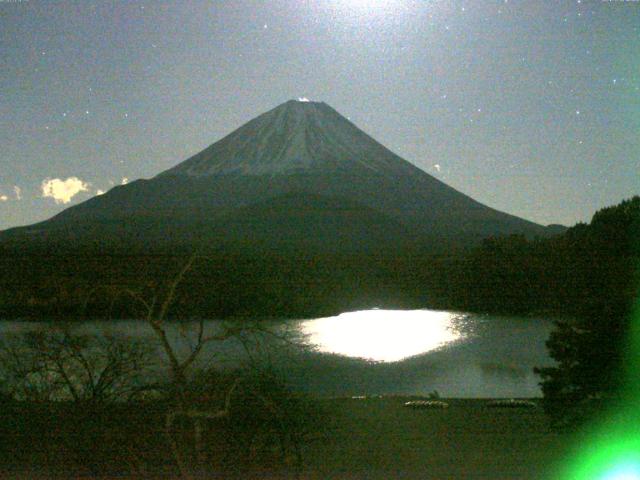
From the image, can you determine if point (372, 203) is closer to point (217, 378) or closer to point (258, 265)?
point (258, 265)

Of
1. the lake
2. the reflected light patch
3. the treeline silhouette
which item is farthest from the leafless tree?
the reflected light patch

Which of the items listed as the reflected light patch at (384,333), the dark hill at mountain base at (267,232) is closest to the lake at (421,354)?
the reflected light patch at (384,333)

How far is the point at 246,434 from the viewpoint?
5.29 meters

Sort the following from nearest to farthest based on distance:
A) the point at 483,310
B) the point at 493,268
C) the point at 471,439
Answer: the point at 471,439 < the point at 493,268 < the point at 483,310

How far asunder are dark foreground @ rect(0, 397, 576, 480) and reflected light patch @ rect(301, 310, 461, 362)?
9590mm

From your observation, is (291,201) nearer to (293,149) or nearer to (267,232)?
(267,232)

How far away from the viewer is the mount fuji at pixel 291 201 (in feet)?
85.5

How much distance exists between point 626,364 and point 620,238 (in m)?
11.3

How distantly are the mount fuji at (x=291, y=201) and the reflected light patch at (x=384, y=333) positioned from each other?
3.58 meters

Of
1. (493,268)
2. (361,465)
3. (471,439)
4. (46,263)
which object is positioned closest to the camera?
(361,465)

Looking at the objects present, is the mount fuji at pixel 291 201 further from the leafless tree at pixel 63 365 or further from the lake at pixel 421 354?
the leafless tree at pixel 63 365

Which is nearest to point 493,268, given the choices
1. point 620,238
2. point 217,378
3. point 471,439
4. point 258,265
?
point 620,238

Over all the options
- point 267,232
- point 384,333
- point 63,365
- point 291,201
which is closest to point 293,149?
point 291,201

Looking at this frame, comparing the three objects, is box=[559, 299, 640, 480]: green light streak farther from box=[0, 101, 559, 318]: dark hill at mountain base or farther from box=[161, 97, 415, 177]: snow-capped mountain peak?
box=[161, 97, 415, 177]: snow-capped mountain peak
